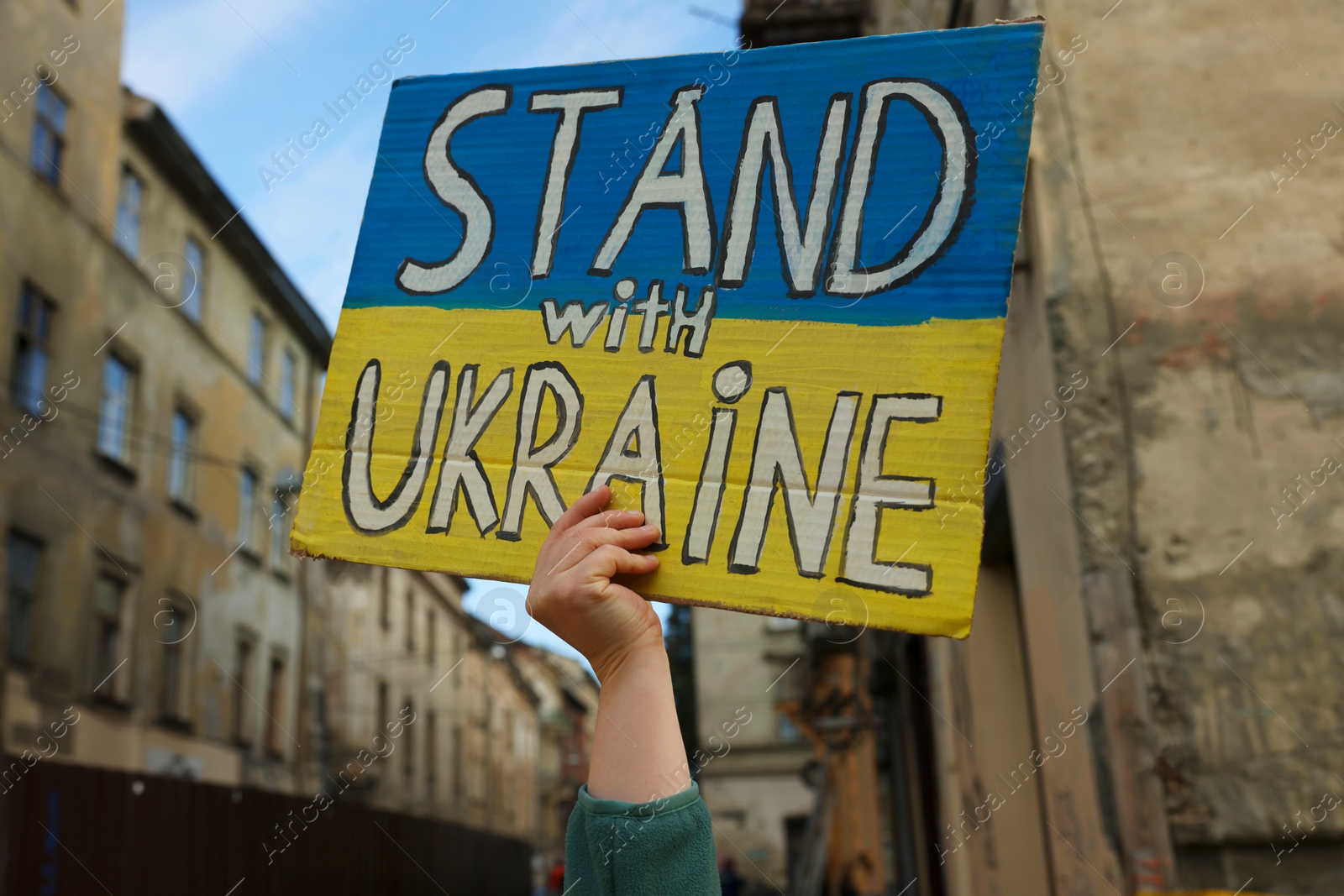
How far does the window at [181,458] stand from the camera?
18.3 metres

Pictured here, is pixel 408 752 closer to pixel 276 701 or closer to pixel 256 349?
pixel 276 701

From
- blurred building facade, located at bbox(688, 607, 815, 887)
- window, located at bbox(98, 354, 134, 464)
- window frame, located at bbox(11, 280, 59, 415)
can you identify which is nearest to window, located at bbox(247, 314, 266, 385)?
window, located at bbox(98, 354, 134, 464)

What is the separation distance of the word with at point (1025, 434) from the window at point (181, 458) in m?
15.9

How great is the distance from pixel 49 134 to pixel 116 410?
4.07 metres

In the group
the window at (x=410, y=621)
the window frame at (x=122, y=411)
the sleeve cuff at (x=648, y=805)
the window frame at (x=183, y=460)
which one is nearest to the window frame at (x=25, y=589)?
the window frame at (x=122, y=411)

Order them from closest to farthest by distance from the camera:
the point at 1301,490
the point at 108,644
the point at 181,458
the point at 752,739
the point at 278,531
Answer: the point at 1301,490 < the point at 108,644 < the point at 181,458 < the point at 278,531 < the point at 752,739

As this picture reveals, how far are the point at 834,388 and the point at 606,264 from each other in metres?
0.52

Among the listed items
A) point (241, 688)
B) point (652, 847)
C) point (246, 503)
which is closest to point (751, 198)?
point (652, 847)

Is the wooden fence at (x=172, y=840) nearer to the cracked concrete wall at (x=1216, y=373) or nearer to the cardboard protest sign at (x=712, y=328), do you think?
the cardboard protest sign at (x=712, y=328)

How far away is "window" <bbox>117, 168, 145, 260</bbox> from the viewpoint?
17.4 metres

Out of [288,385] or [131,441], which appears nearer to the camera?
[131,441]

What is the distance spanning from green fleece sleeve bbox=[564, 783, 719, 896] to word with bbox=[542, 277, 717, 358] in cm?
89

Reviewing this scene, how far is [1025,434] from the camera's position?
5.00 metres

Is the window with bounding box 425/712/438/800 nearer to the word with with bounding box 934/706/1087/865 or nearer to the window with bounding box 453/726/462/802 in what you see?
the window with bounding box 453/726/462/802
